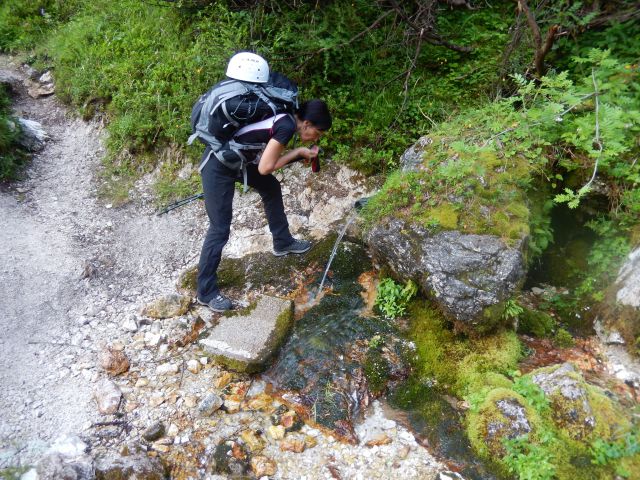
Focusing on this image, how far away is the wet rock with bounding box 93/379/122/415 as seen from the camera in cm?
379

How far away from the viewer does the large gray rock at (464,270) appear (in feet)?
12.9

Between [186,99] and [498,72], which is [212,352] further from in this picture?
[498,72]

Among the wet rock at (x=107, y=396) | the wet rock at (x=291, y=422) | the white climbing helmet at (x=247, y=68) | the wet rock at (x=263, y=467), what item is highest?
the white climbing helmet at (x=247, y=68)

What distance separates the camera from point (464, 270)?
4.02 meters

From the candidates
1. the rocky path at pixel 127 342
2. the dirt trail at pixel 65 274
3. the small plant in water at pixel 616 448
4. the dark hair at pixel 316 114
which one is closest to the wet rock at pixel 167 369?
the rocky path at pixel 127 342

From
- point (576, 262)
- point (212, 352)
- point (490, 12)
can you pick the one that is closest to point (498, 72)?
point (490, 12)

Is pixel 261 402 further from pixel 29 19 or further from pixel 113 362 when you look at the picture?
pixel 29 19

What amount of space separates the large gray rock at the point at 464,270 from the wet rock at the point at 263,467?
199 centimetres

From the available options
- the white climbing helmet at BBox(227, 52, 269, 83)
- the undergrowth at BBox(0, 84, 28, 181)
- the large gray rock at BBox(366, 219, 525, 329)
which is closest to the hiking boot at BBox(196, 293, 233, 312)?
the large gray rock at BBox(366, 219, 525, 329)

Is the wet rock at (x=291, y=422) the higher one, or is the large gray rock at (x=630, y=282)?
the large gray rock at (x=630, y=282)

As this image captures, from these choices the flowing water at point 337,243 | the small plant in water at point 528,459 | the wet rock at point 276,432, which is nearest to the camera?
the small plant in water at point 528,459

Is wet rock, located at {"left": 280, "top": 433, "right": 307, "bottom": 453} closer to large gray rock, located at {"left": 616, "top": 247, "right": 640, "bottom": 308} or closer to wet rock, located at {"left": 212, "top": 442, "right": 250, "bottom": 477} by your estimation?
wet rock, located at {"left": 212, "top": 442, "right": 250, "bottom": 477}

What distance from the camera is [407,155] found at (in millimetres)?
5176

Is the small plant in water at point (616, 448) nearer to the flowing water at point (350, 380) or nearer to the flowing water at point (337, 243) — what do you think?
the flowing water at point (350, 380)
